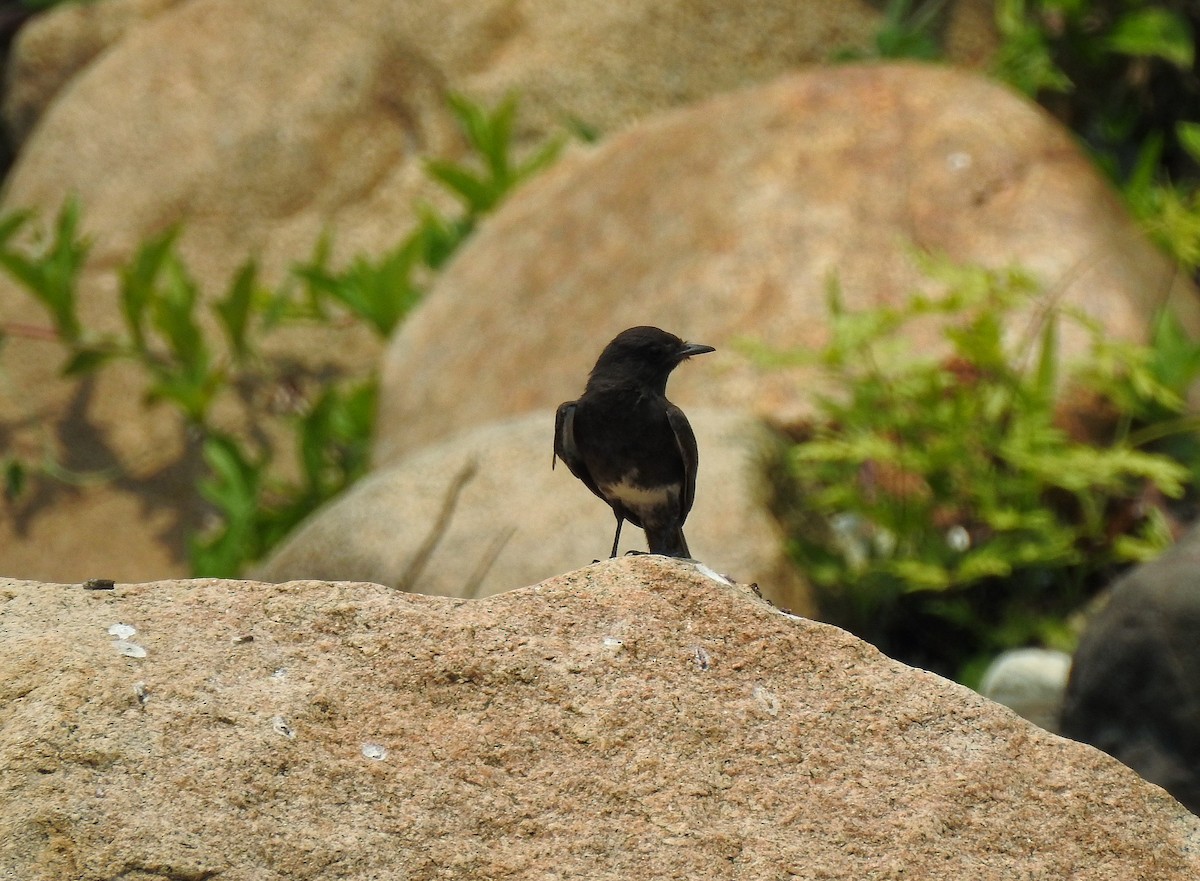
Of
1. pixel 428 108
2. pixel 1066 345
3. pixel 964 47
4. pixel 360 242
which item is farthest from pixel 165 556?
pixel 964 47

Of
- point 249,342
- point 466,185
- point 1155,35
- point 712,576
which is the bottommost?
point 249,342

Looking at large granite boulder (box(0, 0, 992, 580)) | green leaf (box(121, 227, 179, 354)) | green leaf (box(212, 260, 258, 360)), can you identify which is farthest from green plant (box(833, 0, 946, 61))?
green leaf (box(121, 227, 179, 354))

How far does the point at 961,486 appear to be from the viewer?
620cm

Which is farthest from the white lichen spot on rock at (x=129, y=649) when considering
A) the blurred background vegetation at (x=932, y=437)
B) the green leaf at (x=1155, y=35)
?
the green leaf at (x=1155, y=35)

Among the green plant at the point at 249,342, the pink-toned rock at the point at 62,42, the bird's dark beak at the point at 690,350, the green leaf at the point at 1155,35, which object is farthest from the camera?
the pink-toned rock at the point at 62,42

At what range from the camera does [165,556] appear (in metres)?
8.27

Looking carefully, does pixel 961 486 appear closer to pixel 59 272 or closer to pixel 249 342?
pixel 249 342

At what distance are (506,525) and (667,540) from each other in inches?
58.7

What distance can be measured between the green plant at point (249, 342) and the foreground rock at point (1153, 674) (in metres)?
3.96

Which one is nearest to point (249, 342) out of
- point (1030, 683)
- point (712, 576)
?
point (1030, 683)

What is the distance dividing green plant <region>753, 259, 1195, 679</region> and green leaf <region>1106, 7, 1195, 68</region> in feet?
8.21

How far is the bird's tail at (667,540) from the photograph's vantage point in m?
4.42

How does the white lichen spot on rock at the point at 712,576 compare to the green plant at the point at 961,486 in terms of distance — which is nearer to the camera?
the white lichen spot on rock at the point at 712,576

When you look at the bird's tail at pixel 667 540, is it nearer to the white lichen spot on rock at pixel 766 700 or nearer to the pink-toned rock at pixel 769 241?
the white lichen spot on rock at pixel 766 700
